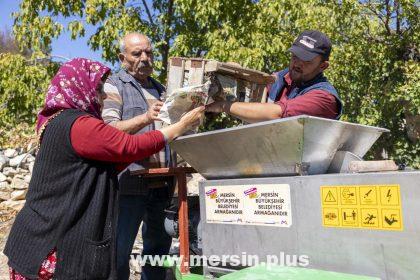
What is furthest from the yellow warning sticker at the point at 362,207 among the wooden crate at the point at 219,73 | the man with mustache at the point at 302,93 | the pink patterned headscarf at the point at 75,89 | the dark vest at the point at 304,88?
the pink patterned headscarf at the point at 75,89

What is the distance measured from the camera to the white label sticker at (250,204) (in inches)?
97.2

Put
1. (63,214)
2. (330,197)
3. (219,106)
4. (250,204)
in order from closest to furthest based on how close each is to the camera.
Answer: (330,197)
(63,214)
(250,204)
(219,106)

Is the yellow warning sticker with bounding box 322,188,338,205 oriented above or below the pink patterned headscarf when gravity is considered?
below

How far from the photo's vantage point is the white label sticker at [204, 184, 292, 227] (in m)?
2.47

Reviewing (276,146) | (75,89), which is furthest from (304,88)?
(75,89)

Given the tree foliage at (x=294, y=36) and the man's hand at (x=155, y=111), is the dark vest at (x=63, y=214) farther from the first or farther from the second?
the tree foliage at (x=294, y=36)

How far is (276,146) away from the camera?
246cm

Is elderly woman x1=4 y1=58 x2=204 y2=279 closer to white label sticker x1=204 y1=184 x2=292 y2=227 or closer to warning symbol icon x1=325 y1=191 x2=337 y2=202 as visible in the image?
white label sticker x1=204 y1=184 x2=292 y2=227

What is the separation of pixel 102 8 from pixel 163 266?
6220mm

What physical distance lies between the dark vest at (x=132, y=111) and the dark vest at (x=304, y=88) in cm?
82

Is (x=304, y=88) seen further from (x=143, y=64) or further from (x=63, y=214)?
(x=63, y=214)

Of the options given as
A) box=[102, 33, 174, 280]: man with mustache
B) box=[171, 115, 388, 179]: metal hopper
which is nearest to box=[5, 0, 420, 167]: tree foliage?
box=[102, 33, 174, 280]: man with mustache

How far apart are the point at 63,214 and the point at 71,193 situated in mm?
104

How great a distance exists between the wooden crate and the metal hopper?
1.17 ft
